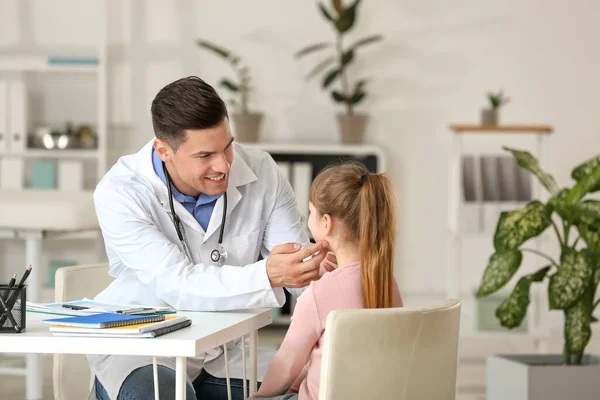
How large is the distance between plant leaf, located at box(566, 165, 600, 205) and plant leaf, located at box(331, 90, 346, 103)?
1886 millimetres

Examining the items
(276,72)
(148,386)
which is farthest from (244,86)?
(148,386)

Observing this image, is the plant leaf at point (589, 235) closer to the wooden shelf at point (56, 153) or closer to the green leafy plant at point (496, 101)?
the green leafy plant at point (496, 101)

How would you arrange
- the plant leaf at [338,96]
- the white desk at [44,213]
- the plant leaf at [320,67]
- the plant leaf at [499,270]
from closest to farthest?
the white desk at [44,213] < the plant leaf at [499,270] < the plant leaf at [338,96] < the plant leaf at [320,67]

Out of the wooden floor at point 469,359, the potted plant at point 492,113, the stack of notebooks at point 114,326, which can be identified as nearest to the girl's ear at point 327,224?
the stack of notebooks at point 114,326

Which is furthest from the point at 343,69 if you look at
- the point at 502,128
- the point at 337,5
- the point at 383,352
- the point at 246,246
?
the point at 383,352

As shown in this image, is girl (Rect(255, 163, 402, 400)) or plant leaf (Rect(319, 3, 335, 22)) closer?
girl (Rect(255, 163, 402, 400))

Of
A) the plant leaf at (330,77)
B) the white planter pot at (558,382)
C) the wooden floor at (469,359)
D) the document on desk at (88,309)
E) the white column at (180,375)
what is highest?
the plant leaf at (330,77)

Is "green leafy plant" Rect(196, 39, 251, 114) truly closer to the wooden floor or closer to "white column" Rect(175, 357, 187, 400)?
the wooden floor

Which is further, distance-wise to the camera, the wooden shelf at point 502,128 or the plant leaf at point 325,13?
the plant leaf at point 325,13

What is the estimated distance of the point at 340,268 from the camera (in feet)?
5.60

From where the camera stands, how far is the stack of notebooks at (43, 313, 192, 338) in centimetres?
141

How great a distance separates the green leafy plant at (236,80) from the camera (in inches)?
187

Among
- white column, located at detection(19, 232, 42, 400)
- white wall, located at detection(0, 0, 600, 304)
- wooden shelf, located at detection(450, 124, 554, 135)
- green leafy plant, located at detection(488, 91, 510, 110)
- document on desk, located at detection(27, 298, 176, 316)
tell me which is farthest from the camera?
white wall, located at detection(0, 0, 600, 304)

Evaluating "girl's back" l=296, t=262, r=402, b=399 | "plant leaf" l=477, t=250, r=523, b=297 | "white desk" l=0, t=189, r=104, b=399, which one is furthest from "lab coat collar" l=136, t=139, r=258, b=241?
"plant leaf" l=477, t=250, r=523, b=297
